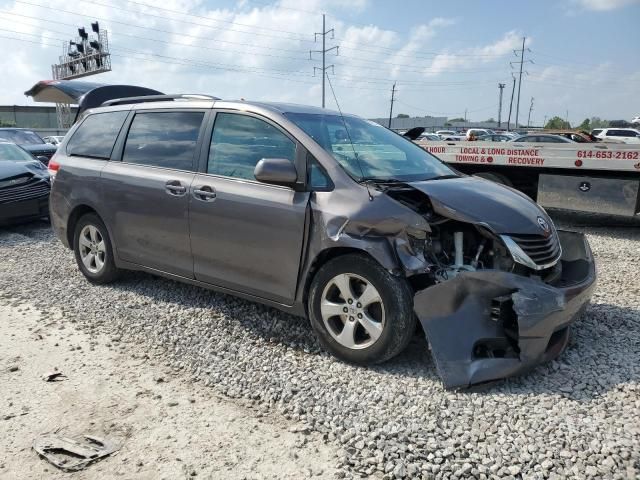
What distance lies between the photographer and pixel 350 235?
362 centimetres

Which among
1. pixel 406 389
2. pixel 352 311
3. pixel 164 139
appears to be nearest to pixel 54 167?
pixel 164 139

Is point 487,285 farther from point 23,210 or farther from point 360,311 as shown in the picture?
point 23,210

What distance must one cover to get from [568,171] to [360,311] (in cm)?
659

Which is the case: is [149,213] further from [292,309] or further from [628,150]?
[628,150]

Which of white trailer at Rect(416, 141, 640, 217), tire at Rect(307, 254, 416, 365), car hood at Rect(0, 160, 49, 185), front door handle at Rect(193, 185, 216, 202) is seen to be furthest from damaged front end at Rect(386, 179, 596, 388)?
car hood at Rect(0, 160, 49, 185)

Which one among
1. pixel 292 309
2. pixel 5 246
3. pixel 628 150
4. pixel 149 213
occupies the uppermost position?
pixel 628 150

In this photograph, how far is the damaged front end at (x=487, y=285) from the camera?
330cm

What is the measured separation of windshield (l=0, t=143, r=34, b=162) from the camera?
994cm

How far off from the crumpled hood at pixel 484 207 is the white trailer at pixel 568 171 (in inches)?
195

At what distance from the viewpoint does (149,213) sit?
15.8 ft

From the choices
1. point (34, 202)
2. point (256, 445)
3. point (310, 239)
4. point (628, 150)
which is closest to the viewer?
point (256, 445)

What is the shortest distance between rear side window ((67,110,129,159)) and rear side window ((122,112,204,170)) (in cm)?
28

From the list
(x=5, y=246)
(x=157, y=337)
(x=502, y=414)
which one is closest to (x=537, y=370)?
(x=502, y=414)

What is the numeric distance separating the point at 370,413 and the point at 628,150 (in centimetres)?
688
